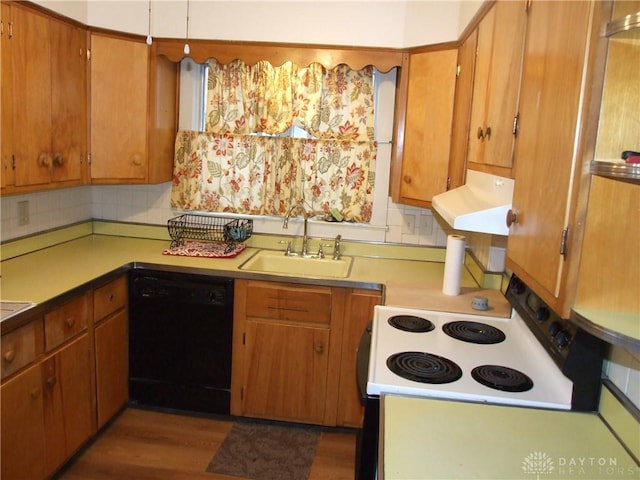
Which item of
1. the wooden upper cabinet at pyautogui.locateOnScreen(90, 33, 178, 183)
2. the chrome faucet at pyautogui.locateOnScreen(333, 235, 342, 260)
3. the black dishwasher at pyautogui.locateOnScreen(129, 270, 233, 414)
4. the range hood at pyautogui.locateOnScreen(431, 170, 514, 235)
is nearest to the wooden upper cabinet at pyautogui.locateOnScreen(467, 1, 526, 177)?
the range hood at pyautogui.locateOnScreen(431, 170, 514, 235)

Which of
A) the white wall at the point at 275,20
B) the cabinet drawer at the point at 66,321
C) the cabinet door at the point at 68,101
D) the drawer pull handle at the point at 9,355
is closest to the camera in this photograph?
the drawer pull handle at the point at 9,355

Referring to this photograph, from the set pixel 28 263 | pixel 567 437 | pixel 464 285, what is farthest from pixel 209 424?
pixel 567 437

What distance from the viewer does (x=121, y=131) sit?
3.06 m

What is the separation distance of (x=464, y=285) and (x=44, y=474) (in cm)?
207

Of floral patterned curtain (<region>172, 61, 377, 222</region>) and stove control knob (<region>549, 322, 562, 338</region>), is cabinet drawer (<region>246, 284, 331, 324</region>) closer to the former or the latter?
floral patterned curtain (<region>172, 61, 377, 222</region>)

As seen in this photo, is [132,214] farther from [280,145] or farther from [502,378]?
[502,378]

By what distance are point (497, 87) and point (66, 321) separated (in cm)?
198

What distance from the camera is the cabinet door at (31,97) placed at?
2.40 meters

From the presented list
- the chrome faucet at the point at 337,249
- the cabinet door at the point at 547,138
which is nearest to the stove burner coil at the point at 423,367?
the cabinet door at the point at 547,138

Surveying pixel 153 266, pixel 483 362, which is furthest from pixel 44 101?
pixel 483 362

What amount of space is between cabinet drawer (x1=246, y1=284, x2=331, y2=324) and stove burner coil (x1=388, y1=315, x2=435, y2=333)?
676 mm

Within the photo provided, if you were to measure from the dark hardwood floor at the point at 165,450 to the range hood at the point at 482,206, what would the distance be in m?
1.40

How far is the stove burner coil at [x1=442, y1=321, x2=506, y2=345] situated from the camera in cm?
200

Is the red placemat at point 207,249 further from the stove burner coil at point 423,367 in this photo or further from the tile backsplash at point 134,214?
the stove burner coil at point 423,367
